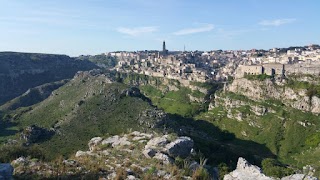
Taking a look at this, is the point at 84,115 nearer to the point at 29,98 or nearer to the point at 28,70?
the point at 29,98

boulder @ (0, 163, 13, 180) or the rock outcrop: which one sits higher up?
boulder @ (0, 163, 13, 180)

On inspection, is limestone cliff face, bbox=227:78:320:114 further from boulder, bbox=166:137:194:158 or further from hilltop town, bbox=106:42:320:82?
boulder, bbox=166:137:194:158

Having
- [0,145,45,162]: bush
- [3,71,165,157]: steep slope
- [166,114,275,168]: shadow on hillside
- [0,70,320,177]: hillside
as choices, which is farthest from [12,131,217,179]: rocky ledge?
[166,114,275,168]: shadow on hillside

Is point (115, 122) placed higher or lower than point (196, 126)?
higher

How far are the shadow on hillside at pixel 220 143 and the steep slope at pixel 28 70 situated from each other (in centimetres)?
7497

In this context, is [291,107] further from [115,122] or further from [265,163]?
[115,122]

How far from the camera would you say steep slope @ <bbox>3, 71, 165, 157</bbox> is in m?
45.9

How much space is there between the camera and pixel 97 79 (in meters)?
77.4

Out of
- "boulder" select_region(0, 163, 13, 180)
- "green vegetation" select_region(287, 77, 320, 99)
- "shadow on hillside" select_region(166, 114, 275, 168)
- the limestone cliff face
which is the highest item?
"boulder" select_region(0, 163, 13, 180)

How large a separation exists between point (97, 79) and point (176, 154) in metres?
59.3

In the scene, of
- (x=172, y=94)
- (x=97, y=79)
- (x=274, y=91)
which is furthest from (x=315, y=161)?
(x=172, y=94)

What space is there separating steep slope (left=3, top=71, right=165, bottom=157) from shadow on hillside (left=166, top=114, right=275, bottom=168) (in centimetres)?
550

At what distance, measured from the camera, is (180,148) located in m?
21.4

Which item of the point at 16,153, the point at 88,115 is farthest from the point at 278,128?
the point at 16,153
